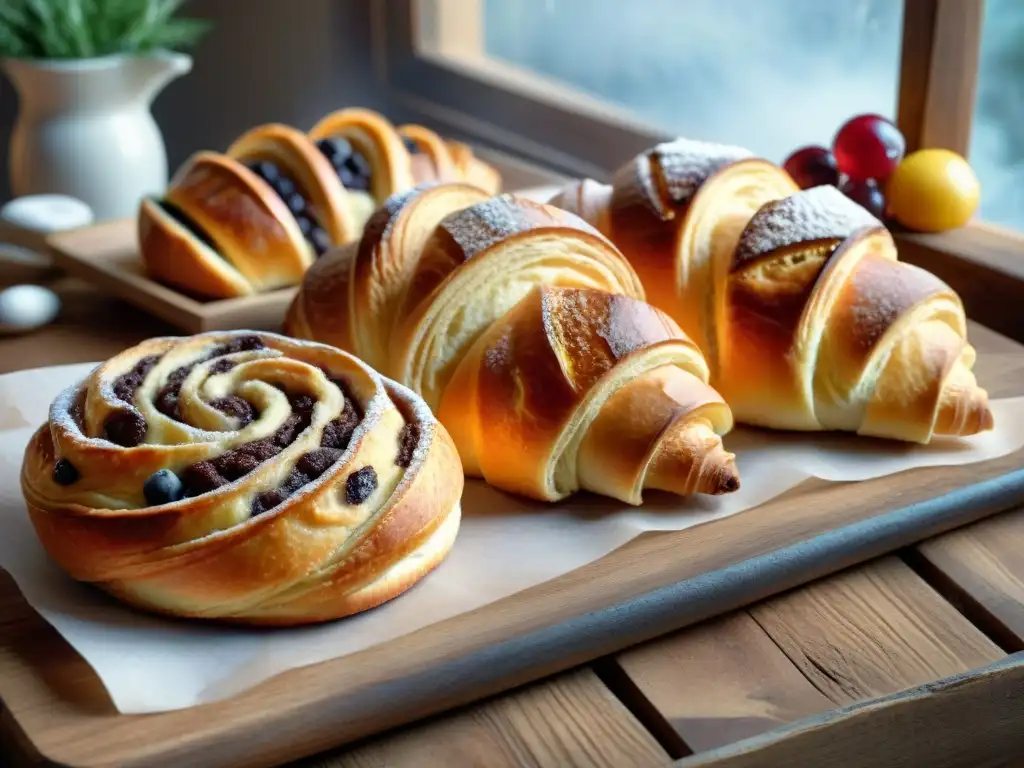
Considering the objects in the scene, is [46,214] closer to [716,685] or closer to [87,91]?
[87,91]

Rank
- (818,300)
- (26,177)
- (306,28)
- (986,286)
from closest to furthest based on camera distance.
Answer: (818,300), (986,286), (26,177), (306,28)

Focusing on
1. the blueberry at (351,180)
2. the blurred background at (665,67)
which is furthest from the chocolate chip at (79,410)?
the blurred background at (665,67)

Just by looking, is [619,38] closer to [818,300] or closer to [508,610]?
[818,300]

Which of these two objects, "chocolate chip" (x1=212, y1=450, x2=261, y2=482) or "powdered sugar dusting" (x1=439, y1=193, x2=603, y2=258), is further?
"powdered sugar dusting" (x1=439, y1=193, x2=603, y2=258)

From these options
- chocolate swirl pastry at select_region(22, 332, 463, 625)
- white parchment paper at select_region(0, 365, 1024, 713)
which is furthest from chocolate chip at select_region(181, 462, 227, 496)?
white parchment paper at select_region(0, 365, 1024, 713)

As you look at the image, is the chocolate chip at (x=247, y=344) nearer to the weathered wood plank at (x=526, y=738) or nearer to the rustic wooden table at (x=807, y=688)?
the rustic wooden table at (x=807, y=688)

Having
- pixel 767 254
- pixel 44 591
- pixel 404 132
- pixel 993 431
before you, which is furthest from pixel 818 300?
pixel 404 132

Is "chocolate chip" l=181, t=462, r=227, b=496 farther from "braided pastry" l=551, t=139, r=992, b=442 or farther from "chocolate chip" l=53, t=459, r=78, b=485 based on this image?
"braided pastry" l=551, t=139, r=992, b=442
